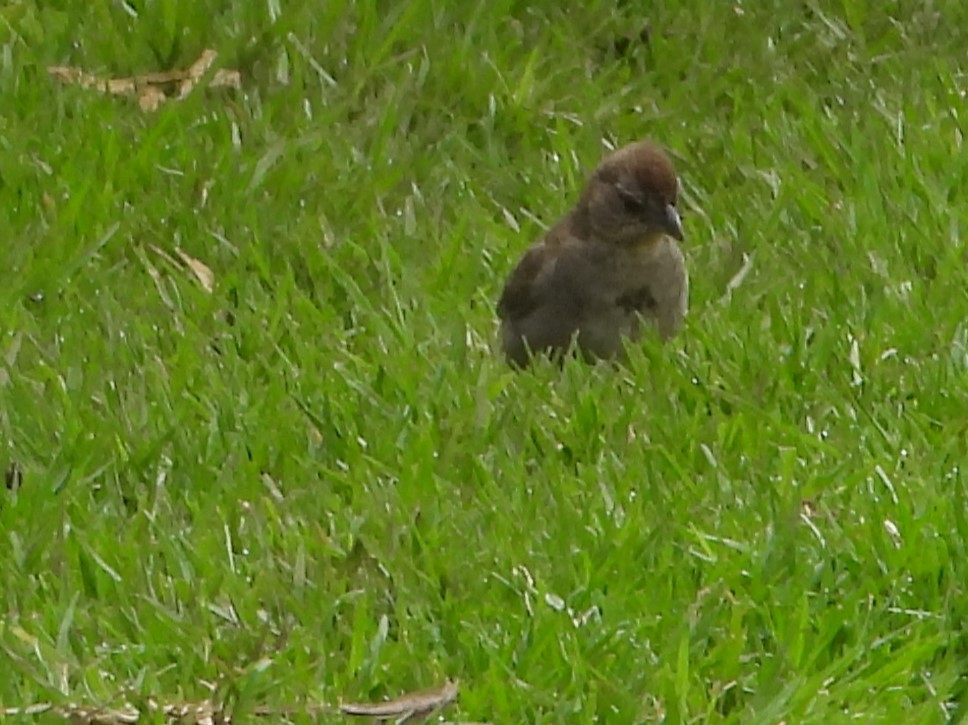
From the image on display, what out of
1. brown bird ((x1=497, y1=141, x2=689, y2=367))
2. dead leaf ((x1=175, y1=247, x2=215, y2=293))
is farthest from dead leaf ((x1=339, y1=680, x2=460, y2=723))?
dead leaf ((x1=175, y1=247, x2=215, y2=293))

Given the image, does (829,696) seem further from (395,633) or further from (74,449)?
(74,449)

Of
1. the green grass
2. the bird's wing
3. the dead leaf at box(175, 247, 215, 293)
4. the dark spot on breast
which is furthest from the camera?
the dead leaf at box(175, 247, 215, 293)

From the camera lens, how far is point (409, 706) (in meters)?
4.22

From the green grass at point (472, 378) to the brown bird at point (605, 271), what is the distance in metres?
0.17

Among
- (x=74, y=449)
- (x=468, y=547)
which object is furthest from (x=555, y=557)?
(x=74, y=449)

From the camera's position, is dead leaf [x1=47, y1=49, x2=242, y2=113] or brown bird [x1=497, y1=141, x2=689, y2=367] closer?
brown bird [x1=497, y1=141, x2=689, y2=367]

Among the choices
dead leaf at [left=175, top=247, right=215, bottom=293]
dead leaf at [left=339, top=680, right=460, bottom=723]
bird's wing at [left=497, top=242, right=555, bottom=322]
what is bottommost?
dead leaf at [left=175, top=247, right=215, bottom=293]

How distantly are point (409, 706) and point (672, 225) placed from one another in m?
2.18

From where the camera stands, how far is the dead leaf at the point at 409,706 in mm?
4195

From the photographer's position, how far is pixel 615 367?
19.5 ft

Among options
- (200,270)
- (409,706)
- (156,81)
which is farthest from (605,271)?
(409,706)

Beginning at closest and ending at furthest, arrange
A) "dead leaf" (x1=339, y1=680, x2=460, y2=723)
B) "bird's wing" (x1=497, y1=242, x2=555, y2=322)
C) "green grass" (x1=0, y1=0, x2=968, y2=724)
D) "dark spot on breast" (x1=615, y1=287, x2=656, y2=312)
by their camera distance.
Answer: "dead leaf" (x1=339, y1=680, x2=460, y2=723) → "green grass" (x1=0, y1=0, x2=968, y2=724) → "dark spot on breast" (x1=615, y1=287, x2=656, y2=312) → "bird's wing" (x1=497, y1=242, x2=555, y2=322)

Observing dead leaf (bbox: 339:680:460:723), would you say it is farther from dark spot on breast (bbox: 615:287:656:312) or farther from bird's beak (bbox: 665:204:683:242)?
bird's beak (bbox: 665:204:683:242)

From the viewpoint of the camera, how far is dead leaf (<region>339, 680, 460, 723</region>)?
420 cm
